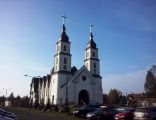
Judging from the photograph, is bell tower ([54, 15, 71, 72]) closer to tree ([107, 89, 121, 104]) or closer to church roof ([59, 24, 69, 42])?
church roof ([59, 24, 69, 42])

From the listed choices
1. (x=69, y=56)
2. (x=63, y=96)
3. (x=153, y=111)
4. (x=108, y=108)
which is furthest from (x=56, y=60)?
(x=153, y=111)

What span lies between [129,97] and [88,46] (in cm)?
5308

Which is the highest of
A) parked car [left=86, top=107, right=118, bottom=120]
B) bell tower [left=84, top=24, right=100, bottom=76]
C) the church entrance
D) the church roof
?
the church roof

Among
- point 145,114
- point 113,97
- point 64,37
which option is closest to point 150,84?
point 64,37

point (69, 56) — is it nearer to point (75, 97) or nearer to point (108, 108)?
point (75, 97)

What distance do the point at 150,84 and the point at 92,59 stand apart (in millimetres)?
19629

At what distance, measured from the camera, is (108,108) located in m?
31.3

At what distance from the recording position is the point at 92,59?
78.2 metres

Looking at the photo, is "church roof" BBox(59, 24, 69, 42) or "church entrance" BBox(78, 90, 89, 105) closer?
"church entrance" BBox(78, 90, 89, 105)

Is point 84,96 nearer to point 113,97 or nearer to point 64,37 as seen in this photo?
point 64,37

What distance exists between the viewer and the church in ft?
230

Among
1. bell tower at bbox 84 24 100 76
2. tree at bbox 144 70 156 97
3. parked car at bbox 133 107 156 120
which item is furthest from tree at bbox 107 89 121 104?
parked car at bbox 133 107 156 120

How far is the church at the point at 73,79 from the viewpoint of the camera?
230 feet

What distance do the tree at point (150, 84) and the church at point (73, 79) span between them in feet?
51.3
